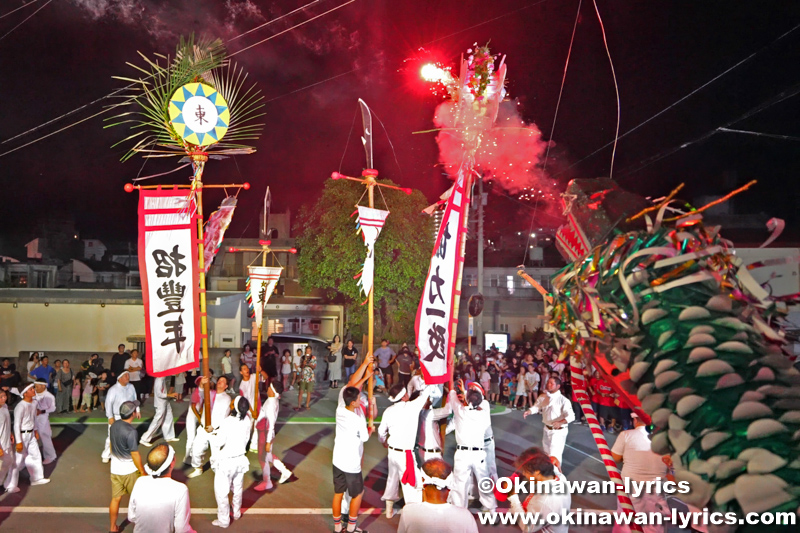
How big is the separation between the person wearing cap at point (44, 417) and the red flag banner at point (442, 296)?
23.6ft

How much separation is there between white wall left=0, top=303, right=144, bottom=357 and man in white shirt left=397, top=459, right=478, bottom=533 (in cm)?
1821

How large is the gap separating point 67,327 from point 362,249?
449 inches

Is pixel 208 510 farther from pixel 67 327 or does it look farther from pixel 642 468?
pixel 67 327

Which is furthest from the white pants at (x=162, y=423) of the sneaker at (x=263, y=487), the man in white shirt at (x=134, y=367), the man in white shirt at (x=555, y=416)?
the man in white shirt at (x=555, y=416)

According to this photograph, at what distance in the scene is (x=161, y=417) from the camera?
38.1 ft

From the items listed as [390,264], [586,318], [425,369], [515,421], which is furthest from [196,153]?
[390,264]

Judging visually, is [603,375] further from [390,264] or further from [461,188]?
[390,264]

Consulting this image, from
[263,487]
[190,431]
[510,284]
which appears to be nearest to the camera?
[263,487]

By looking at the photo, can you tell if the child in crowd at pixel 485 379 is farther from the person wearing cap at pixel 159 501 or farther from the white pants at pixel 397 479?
the person wearing cap at pixel 159 501

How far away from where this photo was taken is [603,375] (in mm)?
2529

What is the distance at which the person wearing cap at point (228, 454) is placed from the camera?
23.9 ft

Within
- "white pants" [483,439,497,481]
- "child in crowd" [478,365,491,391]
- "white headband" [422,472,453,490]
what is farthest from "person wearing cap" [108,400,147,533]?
"child in crowd" [478,365,491,391]

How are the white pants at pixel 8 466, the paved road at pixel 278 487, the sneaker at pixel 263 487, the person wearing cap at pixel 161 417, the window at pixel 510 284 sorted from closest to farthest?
the paved road at pixel 278 487, the white pants at pixel 8 466, the sneaker at pixel 263 487, the person wearing cap at pixel 161 417, the window at pixel 510 284

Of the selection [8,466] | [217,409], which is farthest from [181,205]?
[8,466]
